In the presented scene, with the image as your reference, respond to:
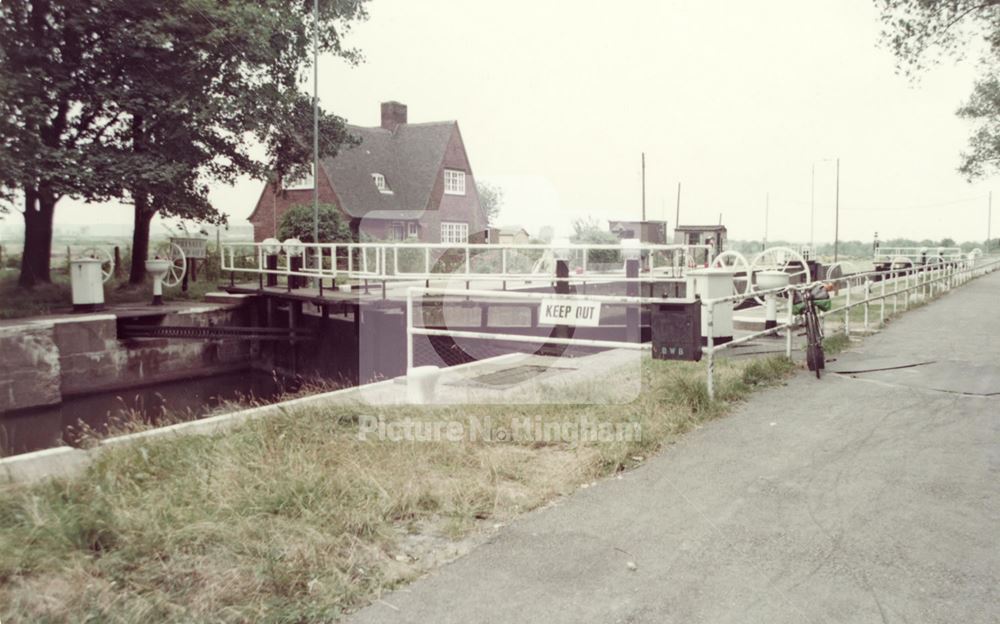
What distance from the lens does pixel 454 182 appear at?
1730 inches

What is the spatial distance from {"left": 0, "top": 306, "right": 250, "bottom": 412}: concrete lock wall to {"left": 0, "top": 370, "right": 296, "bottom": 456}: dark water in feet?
0.70

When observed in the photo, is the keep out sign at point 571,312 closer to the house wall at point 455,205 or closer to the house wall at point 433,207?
the house wall at point 433,207

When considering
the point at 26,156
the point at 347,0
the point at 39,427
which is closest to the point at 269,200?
the point at 347,0

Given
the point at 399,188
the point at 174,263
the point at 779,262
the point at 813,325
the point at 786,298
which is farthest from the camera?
the point at 399,188

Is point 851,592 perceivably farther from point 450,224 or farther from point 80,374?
point 450,224

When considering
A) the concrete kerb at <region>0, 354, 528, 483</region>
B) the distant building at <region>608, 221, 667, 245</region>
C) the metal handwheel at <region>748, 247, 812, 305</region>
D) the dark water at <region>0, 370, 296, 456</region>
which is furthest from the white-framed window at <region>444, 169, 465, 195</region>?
the concrete kerb at <region>0, 354, 528, 483</region>

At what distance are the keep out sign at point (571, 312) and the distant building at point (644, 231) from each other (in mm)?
52374

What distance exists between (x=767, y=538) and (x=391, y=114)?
4499 centimetres

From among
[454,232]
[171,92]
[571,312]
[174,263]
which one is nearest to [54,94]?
[171,92]

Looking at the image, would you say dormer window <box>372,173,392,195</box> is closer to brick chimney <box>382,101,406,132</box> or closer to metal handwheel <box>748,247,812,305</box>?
brick chimney <box>382,101,406,132</box>

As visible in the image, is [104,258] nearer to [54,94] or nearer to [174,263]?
[174,263]

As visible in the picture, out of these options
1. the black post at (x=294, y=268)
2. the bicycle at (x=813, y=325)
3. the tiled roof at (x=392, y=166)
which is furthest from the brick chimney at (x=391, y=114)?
the bicycle at (x=813, y=325)

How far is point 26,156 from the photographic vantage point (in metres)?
15.5

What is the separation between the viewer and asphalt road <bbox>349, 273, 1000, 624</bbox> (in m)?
3.21
